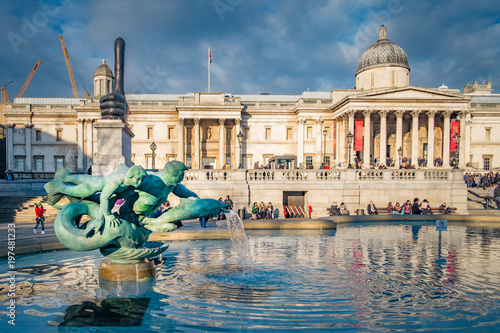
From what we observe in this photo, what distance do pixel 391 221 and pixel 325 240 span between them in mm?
8149

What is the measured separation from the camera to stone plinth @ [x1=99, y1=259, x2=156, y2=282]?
7.97 metres

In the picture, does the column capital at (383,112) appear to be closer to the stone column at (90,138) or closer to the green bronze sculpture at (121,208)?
the stone column at (90,138)

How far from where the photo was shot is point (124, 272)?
26.2 ft

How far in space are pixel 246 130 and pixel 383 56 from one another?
23.0 meters

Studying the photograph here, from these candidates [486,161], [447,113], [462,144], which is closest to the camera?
[447,113]

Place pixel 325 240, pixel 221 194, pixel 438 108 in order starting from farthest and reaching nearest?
pixel 438 108 → pixel 221 194 → pixel 325 240

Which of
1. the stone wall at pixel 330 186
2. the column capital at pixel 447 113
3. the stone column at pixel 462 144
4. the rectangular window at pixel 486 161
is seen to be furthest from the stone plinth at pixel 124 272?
the rectangular window at pixel 486 161

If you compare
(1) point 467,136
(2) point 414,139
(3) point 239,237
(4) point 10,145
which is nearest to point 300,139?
(2) point 414,139

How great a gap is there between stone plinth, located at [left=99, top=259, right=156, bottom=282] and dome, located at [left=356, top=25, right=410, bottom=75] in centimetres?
5634

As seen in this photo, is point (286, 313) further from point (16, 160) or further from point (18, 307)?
point (16, 160)

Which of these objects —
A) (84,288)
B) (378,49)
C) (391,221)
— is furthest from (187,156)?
(84,288)

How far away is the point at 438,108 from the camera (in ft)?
172

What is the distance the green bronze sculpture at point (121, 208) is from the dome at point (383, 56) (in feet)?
183

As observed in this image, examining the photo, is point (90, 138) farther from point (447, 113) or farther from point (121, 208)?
point (121, 208)
